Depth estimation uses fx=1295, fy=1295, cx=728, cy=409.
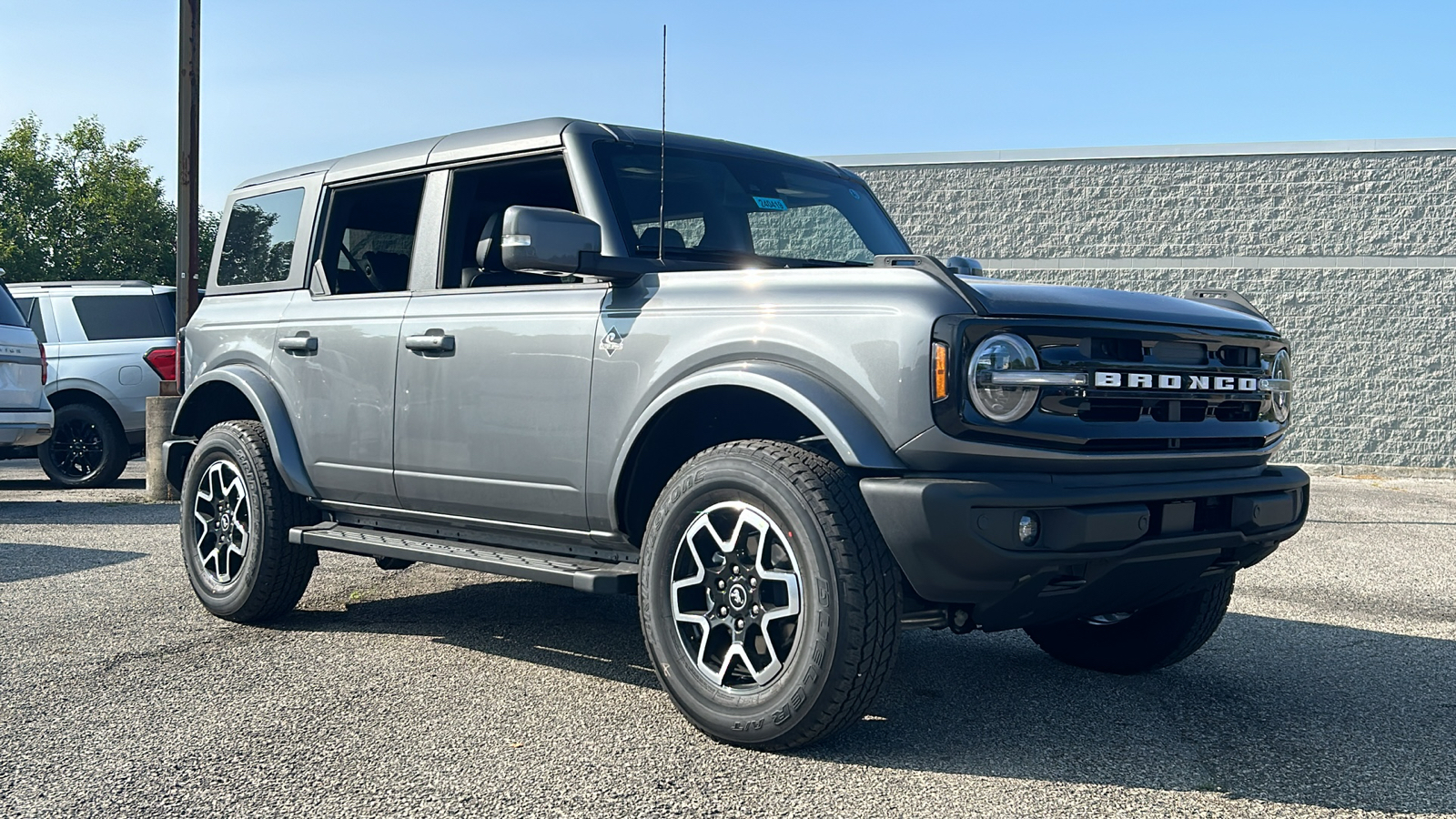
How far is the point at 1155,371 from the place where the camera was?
12.3 ft

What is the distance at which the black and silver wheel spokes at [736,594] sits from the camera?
3709 millimetres

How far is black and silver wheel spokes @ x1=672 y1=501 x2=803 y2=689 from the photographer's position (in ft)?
12.2

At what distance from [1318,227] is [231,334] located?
14.6m

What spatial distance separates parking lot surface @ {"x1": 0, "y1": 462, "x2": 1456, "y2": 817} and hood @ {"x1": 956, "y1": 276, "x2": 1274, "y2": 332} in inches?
50.1

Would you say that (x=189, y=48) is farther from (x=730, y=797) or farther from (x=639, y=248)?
(x=730, y=797)

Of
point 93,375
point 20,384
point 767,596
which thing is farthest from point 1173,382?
point 93,375

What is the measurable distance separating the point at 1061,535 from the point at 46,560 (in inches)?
246

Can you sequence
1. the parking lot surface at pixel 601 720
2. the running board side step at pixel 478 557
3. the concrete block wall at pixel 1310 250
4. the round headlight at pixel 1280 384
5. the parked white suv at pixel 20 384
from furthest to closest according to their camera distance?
the concrete block wall at pixel 1310 250
the parked white suv at pixel 20 384
the round headlight at pixel 1280 384
the running board side step at pixel 478 557
the parking lot surface at pixel 601 720

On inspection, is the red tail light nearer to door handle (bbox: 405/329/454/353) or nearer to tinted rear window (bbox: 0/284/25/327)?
tinted rear window (bbox: 0/284/25/327)

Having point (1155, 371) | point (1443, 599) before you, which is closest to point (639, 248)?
point (1155, 371)

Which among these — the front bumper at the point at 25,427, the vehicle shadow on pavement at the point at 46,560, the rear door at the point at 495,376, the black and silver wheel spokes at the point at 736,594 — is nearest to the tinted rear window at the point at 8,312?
the front bumper at the point at 25,427

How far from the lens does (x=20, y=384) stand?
10.5 meters

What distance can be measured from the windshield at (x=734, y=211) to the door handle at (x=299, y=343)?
5.09ft

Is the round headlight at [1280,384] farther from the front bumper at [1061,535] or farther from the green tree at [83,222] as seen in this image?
the green tree at [83,222]
